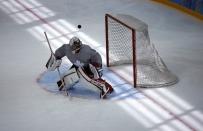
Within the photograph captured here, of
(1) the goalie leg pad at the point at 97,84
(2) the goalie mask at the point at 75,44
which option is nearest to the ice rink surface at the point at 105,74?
(1) the goalie leg pad at the point at 97,84

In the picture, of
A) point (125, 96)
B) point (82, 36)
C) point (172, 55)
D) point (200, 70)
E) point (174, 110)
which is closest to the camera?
point (174, 110)

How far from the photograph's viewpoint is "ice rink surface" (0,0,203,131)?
21.1 ft

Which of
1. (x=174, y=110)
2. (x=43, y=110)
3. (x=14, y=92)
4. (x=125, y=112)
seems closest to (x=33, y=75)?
(x=14, y=92)

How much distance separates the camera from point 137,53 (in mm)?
7789

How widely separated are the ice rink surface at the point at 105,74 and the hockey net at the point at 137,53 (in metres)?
0.20

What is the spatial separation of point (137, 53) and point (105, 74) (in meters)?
0.57

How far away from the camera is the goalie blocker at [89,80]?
6992mm

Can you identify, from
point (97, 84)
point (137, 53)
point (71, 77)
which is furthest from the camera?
point (137, 53)

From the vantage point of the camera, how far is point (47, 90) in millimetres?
7336

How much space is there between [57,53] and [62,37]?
7.69ft

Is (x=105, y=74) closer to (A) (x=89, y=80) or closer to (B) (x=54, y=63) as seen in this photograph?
(A) (x=89, y=80)

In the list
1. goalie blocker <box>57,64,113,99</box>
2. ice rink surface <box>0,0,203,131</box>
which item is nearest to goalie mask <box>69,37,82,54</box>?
goalie blocker <box>57,64,113,99</box>

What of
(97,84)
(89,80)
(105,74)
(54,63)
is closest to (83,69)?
(89,80)

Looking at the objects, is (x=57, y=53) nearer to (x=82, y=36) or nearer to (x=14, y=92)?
(x=14, y=92)
